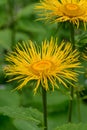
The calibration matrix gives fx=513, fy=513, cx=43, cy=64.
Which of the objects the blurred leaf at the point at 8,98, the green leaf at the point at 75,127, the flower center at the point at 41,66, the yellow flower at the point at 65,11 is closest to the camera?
the green leaf at the point at 75,127

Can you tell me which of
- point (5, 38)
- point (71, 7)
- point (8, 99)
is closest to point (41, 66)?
point (71, 7)

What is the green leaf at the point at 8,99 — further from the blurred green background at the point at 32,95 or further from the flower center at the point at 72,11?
the flower center at the point at 72,11

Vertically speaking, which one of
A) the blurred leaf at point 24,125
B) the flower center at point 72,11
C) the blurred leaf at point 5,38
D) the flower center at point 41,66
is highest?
the blurred leaf at point 5,38

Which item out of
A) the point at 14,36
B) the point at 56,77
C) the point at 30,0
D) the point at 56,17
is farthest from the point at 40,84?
the point at 30,0

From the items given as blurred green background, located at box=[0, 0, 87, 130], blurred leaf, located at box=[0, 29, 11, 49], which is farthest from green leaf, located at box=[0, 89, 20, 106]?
blurred leaf, located at box=[0, 29, 11, 49]

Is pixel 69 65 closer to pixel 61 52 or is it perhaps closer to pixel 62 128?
pixel 61 52

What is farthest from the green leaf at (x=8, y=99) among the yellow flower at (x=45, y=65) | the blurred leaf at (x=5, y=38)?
→ the yellow flower at (x=45, y=65)
